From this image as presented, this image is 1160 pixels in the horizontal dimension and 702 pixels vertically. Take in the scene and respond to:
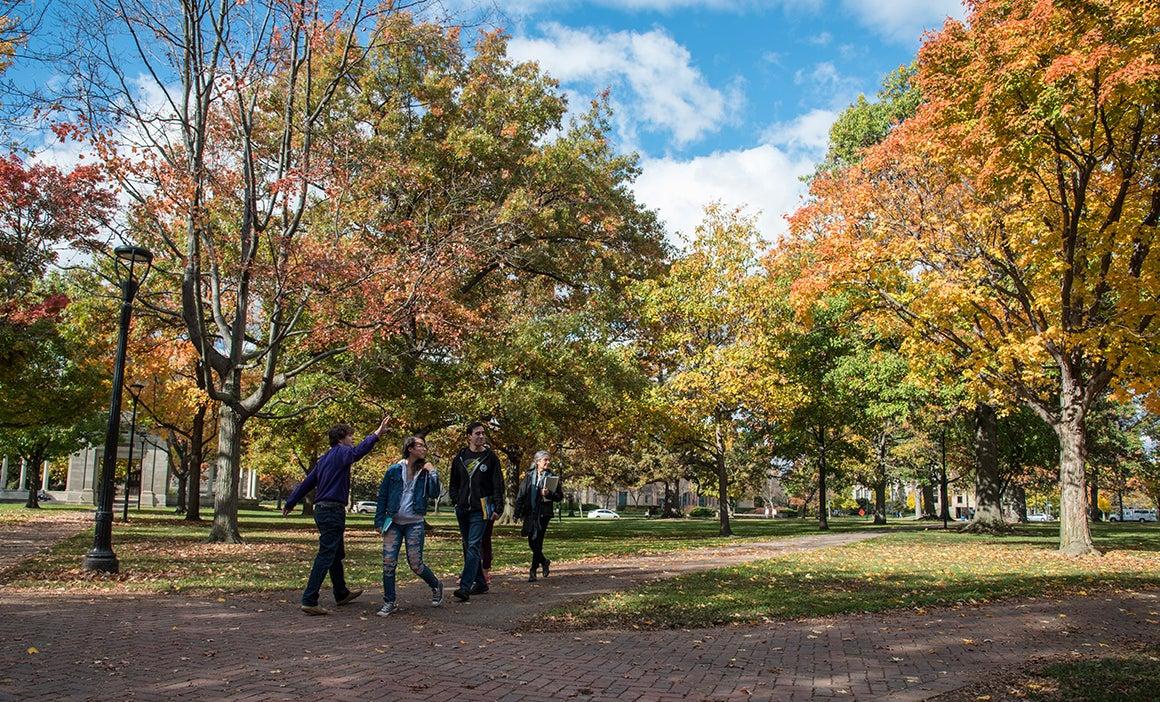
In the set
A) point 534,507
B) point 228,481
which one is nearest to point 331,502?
point 534,507

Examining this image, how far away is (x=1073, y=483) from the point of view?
15898 millimetres

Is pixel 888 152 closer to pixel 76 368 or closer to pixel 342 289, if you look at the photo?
pixel 342 289

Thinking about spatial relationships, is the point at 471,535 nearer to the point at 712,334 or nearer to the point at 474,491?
the point at 474,491

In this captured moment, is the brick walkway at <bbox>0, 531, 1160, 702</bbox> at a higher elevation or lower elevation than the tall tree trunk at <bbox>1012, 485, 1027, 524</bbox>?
higher

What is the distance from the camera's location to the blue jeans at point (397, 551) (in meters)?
7.49

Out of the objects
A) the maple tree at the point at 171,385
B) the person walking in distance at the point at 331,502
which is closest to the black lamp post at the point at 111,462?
the person walking in distance at the point at 331,502

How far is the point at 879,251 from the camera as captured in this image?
57.2 ft

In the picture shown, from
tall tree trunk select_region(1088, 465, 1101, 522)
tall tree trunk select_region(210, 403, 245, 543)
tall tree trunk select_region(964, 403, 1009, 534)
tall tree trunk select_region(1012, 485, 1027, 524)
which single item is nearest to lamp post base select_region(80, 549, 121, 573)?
tall tree trunk select_region(210, 403, 245, 543)

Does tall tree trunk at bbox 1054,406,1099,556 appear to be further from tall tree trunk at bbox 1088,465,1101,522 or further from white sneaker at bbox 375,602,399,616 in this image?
tall tree trunk at bbox 1088,465,1101,522

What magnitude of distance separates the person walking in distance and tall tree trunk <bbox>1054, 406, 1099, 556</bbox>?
14555mm

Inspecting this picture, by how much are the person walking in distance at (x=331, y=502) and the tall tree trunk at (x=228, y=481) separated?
385 inches

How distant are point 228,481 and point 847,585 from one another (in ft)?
42.4

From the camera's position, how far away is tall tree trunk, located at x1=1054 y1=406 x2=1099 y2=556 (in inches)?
619

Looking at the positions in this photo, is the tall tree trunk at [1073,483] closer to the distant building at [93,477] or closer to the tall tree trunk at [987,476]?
the tall tree trunk at [987,476]
